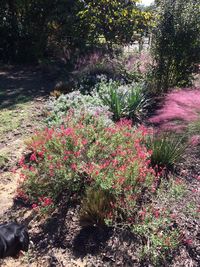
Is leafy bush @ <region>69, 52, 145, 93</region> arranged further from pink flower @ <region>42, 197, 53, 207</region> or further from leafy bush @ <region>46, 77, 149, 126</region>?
pink flower @ <region>42, 197, 53, 207</region>

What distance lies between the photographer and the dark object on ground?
2.52 meters

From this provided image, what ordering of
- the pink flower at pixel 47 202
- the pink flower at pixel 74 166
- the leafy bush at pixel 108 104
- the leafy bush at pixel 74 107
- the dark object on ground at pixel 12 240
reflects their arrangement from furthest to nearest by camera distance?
1. the leafy bush at pixel 108 104
2. the leafy bush at pixel 74 107
3. the pink flower at pixel 74 166
4. the pink flower at pixel 47 202
5. the dark object on ground at pixel 12 240

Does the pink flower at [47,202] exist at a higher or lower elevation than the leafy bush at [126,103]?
lower

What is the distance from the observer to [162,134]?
425 centimetres

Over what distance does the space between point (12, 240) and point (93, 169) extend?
1063mm

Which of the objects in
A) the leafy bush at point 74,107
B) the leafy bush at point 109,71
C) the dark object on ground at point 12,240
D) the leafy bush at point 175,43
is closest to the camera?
the dark object on ground at point 12,240

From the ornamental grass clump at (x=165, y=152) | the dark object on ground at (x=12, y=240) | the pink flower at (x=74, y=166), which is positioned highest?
the pink flower at (x=74, y=166)

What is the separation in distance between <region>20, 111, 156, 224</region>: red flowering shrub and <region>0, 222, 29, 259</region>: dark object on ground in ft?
2.05

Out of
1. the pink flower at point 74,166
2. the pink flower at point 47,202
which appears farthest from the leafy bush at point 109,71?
the pink flower at point 47,202

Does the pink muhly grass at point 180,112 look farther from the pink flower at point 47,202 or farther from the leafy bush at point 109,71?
the leafy bush at point 109,71

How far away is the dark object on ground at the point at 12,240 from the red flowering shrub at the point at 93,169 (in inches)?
24.6

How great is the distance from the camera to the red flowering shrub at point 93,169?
3143 mm

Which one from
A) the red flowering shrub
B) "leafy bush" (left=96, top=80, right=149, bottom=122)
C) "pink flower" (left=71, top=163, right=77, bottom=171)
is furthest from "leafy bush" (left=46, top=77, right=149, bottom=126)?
"pink flower" (left=71, top=163, right=77, bottom=171)

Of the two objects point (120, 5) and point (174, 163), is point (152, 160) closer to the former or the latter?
point (174, 163)
